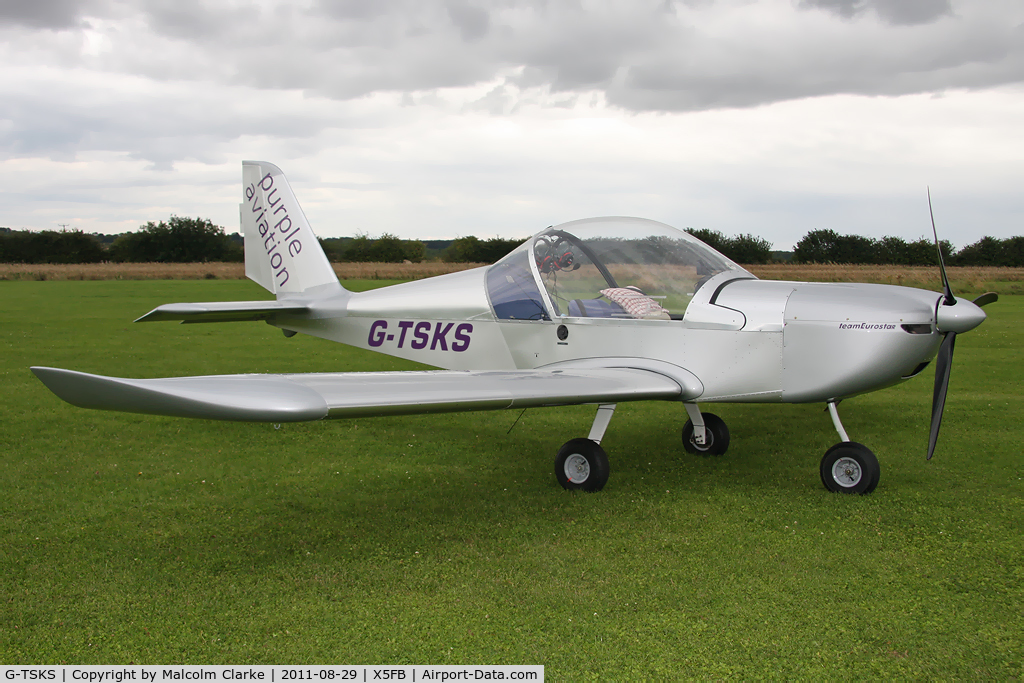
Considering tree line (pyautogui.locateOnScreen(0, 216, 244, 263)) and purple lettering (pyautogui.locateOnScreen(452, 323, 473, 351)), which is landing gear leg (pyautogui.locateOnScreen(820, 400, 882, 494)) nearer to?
purple lettering (pyautogui.locateOnScreen(452, 323, 473, 351))

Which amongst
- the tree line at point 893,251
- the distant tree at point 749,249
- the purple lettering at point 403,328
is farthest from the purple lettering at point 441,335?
the tree line at point 893,251

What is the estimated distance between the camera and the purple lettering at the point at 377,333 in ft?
23.9

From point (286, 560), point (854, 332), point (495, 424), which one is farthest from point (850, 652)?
point (495, 424)

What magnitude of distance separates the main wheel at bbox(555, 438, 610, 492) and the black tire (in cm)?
166

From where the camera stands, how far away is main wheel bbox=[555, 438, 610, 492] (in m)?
5.52

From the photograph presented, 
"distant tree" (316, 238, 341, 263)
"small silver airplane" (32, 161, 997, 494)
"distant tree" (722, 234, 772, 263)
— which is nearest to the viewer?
"small silver airplane" (32, 161, 997, 494)

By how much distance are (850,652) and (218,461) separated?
5.25m

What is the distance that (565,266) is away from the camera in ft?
20.3

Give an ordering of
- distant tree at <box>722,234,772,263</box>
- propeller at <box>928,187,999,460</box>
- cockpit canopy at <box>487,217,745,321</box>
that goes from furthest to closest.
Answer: distant tree at <box>722,234,772,263</box> → cockpit canopy at <box>487,217,745,321</box> → propeller at <box>928,187,999,460</box>

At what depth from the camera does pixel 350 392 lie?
4062mm

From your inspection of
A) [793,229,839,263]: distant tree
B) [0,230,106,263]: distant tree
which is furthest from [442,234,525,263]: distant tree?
[0,230,106,263]: distant tree

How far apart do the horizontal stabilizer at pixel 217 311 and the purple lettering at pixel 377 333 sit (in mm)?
913

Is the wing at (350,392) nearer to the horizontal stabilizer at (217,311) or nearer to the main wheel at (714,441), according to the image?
the main wheel at (714,441)
